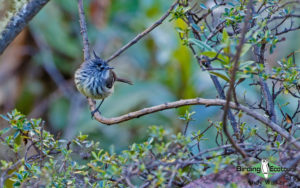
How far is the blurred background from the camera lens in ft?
17.7

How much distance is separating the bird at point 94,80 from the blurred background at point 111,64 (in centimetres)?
86

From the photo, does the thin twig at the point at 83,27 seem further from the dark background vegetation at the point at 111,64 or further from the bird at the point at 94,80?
the dark background vegetation at the point at 111,64

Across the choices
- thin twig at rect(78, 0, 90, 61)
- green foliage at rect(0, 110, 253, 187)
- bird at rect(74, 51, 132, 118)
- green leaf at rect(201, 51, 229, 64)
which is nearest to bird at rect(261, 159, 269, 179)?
green foliage at rect(0, 110, 253, 187)

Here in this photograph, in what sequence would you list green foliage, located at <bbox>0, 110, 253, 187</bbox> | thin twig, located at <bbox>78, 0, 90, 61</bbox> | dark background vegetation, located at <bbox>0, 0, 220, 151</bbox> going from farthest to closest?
dark background vegetation, located at <bbox>0, 0, 220, 151</bbox> < thin twig, located at <bbox>78, 0, 90, 61</bbox> < green foliage, located at <bbox>0, 110, 253, 187</bbox>

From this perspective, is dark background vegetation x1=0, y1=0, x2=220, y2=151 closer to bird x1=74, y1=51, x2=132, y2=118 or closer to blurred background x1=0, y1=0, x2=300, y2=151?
blurred background x1=0, y1=0, x2=300, y2=151

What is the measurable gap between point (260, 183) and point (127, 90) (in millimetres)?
→ 4136

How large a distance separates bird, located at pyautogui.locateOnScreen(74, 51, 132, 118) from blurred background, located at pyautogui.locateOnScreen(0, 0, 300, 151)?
86 centimetres

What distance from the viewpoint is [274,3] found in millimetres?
2320

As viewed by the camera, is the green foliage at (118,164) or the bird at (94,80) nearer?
the green foliage at (118,164)

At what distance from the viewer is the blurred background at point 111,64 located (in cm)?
540

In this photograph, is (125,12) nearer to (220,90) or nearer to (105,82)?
(105,82)

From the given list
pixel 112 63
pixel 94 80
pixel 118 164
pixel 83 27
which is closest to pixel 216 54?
pixel 118 164

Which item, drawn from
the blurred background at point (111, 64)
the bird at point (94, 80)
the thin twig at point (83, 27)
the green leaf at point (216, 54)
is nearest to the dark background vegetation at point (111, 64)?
the blurred background at point (111, 64)

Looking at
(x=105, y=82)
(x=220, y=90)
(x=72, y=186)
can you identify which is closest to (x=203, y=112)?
(x=105, y=82)
